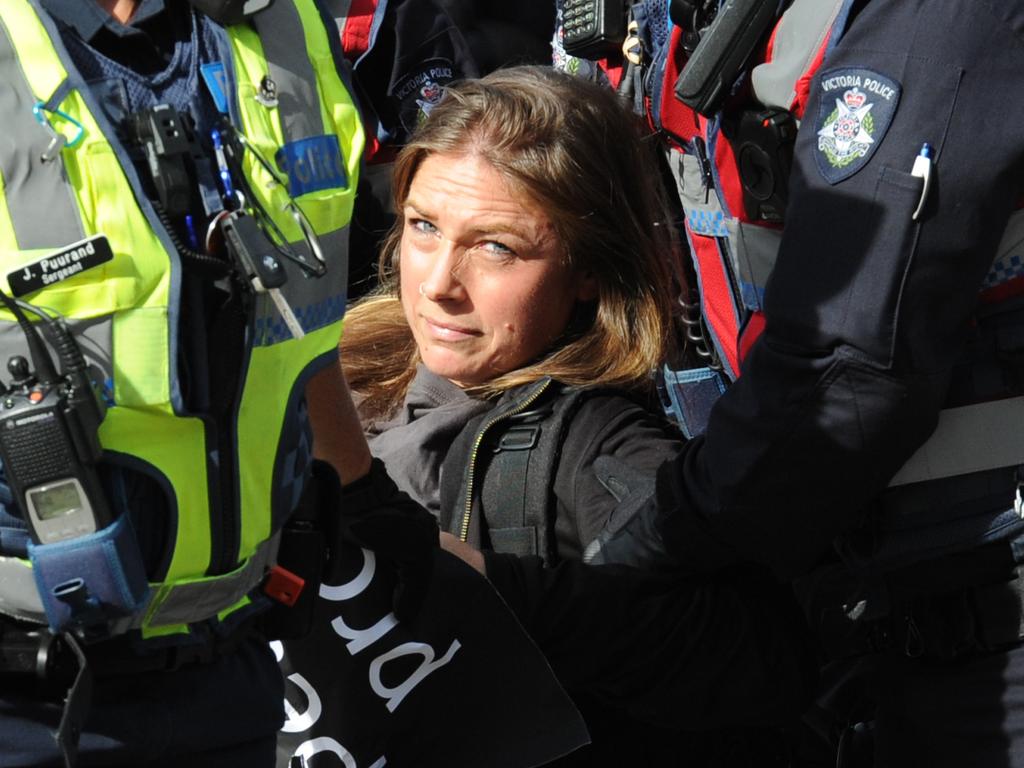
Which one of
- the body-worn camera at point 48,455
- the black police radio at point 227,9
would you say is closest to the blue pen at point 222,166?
the black police radio at point 227,9

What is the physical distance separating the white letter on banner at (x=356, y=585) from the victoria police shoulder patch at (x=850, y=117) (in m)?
0.72

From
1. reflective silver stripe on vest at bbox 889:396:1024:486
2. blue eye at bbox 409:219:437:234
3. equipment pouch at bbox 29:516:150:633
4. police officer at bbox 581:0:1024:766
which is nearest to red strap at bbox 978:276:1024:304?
police officer at bbox 581:0:1024:766

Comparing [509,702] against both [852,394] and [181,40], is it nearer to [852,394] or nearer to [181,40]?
[852,394]

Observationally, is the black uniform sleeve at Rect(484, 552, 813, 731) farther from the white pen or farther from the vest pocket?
the white pen

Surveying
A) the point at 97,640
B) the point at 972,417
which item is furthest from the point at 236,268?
the point at 972,417

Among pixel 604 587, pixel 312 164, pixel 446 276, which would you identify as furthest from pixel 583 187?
pixel 312 164

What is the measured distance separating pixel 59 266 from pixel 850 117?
0.96 meters

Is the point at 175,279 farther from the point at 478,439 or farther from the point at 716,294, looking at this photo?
the point at 716,294

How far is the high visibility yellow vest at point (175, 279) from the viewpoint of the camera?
3.89 feet

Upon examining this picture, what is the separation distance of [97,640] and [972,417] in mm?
1094

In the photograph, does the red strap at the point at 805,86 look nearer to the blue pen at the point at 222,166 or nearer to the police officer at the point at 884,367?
the police officer at the point at 884,367

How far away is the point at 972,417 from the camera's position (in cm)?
181

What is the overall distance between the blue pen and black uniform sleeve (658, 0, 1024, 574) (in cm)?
77

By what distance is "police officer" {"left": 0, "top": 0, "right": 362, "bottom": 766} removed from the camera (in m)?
1.19
